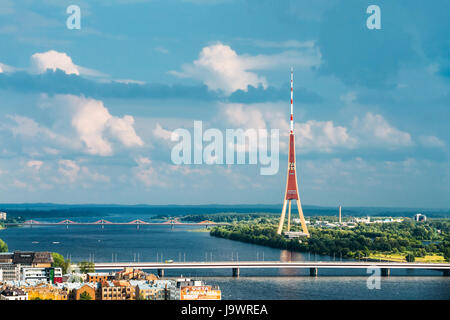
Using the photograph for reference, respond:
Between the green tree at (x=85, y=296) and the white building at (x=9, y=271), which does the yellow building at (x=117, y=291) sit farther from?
the white building at (x=9, y=271)

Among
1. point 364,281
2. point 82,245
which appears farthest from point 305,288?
point 82,245

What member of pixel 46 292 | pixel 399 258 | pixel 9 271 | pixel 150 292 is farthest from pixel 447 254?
pixel 46 292

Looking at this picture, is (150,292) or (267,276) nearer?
(150,292)

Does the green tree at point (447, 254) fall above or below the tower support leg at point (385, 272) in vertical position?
above

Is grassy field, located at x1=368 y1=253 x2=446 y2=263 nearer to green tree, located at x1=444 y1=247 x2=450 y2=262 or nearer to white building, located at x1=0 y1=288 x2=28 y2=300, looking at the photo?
green tree, located at x1=444 y1=247 x2=450 y2=262

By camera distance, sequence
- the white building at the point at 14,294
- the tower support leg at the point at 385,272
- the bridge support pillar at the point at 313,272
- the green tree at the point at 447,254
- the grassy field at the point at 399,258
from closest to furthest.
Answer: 1. the white building at the point at 14,294
2. the bridge support pillar at the point at 313,272
3. the tower support leg at the point at 385,272
4. the grassy field at the point at 399,258
5. the green tree at the point at 447,254

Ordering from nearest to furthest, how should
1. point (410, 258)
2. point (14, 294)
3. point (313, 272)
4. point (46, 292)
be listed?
point (14, 294) < point (46, 292) < point (313, 272) < point (410, 258)

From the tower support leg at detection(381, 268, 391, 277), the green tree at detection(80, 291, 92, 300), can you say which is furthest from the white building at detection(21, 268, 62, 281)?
the tower support leg at detection(381, 268, 391, 277)

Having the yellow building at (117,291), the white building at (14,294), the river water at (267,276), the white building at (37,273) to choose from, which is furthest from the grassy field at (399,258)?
the white building at (14,294)

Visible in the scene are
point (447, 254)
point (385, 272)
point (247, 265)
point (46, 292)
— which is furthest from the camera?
point (447, 254)

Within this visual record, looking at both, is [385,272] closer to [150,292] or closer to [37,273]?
[150,292]
